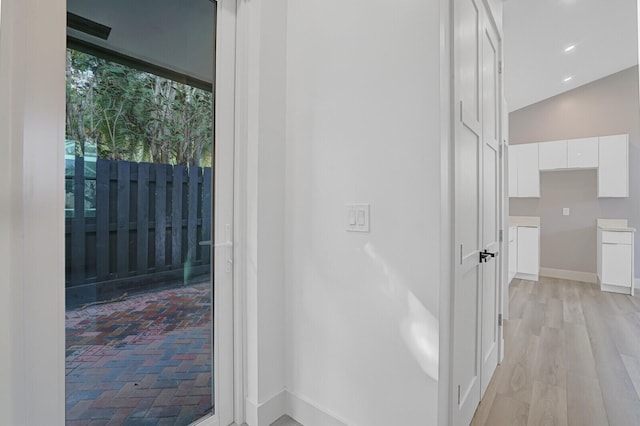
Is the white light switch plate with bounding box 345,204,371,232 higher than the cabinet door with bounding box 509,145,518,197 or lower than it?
lower

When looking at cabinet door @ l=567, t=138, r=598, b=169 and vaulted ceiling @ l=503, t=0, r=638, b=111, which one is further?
cabinet door @ l=567, t=138, r=598, b=169

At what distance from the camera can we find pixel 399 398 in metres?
1.45

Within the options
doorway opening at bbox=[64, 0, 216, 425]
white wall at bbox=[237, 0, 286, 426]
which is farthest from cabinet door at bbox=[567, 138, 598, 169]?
doorway opening at bbox=[64, 0, 216, 425]

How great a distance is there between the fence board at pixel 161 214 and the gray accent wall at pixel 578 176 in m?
6.76

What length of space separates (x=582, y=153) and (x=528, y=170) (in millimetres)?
819

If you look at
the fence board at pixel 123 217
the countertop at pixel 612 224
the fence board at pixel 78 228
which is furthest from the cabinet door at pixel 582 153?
the fence board at pixel 78 228

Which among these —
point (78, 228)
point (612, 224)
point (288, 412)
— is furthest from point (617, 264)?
point (78, 228)

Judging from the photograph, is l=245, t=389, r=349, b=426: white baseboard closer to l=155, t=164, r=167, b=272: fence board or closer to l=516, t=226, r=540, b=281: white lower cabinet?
l=155, t=164, r=167, b=272: fence board

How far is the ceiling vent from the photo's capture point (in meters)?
1.22

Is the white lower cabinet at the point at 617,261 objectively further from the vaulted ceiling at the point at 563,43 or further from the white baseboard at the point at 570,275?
the vaulted ceiling at the point at 563,43

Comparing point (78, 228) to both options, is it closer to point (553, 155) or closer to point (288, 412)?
point (288, 412)

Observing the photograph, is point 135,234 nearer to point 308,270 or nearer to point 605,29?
point 308,270

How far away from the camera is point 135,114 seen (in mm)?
1438

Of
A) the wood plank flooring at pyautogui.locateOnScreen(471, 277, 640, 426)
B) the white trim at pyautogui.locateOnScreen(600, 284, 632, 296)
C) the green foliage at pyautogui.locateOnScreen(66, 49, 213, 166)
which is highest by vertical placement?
the green foliage at pyautogui.locateOnScreen(66, 49, 213, 166)
